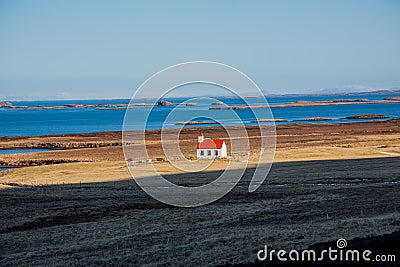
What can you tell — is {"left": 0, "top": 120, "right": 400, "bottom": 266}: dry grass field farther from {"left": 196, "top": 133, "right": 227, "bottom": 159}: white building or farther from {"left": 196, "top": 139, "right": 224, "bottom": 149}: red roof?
{"left": 196, "top": 139, "right": 224, "bottom": 149}: red roof


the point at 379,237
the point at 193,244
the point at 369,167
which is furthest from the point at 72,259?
the point at 369,167

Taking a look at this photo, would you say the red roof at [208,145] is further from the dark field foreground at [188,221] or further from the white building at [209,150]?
the dark field foreground at [188,221]

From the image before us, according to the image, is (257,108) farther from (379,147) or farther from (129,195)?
(129,195)

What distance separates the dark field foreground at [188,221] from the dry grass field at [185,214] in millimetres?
45

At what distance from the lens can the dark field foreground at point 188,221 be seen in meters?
19.3

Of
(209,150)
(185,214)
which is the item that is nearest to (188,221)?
(185,214)

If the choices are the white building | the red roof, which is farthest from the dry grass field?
the red roof

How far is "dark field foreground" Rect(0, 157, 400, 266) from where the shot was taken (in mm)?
19266

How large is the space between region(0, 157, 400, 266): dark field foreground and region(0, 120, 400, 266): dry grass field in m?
0.05

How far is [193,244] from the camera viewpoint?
20.5 metres

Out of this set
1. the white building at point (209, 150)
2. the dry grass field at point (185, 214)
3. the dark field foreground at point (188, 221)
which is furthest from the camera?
the white building at point (209, 150)

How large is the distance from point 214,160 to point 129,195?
1970 centimetres

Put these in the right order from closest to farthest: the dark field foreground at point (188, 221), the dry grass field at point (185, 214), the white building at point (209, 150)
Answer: the dark field foreground at point (188, 221)
the dry grass field at point (185, 214)
the white building at point (209, 150)

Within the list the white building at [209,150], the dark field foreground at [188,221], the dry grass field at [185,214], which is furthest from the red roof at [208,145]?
the dark field foreground at [188,221]
